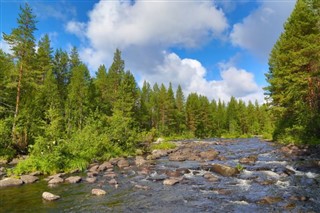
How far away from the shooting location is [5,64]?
4084 centimetres

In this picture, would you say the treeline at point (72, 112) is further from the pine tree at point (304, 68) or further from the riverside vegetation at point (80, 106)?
the pine tree at point (304, 68)

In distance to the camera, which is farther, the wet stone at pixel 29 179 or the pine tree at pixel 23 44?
the pine tree at pixel 23 44

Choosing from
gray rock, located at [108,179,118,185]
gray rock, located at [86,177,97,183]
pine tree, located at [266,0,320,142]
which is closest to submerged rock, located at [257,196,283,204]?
gray rock, located at [108,179,118,185]

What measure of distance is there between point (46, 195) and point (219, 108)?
105044 mm

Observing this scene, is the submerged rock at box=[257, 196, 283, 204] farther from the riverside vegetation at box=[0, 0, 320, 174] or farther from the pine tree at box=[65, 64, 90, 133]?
the pine tree at box=[65, 64, 90, 133]

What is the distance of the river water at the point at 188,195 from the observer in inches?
479

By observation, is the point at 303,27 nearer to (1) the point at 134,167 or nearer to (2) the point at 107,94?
(1) the point at 134,167

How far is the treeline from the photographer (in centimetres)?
2421

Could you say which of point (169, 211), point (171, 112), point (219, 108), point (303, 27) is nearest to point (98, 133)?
point (169, 211)

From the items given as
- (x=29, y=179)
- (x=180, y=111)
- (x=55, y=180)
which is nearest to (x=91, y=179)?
(x=55, y=180)

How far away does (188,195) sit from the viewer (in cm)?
1431

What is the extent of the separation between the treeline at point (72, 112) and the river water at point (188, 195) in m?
6.27

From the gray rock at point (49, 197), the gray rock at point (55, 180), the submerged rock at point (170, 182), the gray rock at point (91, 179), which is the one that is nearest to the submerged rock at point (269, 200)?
the submerged rock at point (170, 182)

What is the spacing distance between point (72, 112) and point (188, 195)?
1538 inches
